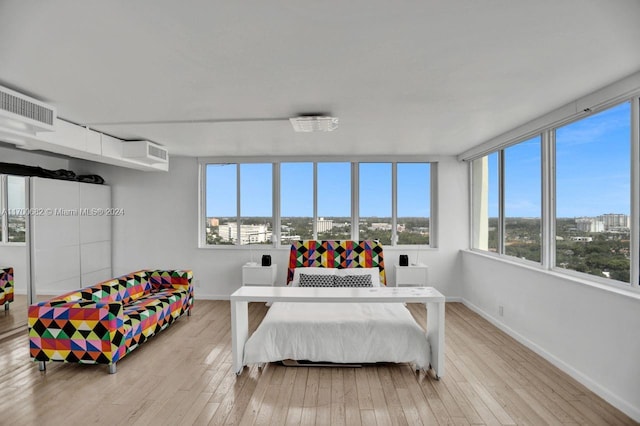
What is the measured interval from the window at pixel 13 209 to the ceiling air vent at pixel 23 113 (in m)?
1.44

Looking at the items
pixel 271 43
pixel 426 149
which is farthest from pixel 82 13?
pixel 426 149

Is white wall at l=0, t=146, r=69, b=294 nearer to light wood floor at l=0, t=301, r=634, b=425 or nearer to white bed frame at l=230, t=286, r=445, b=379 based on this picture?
light wood floor at l=0, t=301, r=634, b=425

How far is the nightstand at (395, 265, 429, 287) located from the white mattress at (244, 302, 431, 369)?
1980mm

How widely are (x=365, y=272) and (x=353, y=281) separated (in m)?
0.34

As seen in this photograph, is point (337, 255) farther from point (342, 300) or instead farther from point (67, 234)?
point (67, 234)

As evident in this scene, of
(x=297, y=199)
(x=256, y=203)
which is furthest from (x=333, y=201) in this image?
(x=256, y=203)

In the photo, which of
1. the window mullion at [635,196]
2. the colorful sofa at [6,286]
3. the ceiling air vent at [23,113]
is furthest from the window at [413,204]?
the colorful sofa at [6,286]

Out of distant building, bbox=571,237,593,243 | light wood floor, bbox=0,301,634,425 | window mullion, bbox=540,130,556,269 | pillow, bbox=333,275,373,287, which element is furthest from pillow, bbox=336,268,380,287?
distant building, bbox=571,237,593,243

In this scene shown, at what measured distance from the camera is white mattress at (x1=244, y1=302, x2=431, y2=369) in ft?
9.83

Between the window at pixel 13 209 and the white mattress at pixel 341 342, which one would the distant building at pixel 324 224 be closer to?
the white mattress at pixel 341 342

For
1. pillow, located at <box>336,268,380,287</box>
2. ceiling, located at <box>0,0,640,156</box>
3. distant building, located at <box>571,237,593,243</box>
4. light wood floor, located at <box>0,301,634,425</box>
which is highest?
ceiling, located at <box>0,0,640,156</box>

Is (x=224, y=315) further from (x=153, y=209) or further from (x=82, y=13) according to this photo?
(x=82, y=13)

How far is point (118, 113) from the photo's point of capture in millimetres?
3258

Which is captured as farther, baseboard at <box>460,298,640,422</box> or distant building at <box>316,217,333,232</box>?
distant building at <box>316,217,333,232</box>
